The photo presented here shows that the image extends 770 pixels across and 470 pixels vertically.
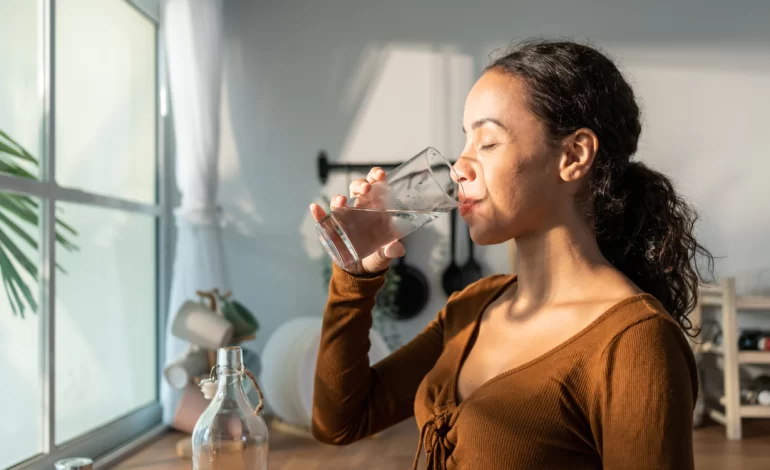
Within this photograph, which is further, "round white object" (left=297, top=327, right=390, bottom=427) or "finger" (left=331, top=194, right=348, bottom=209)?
"round white object" (left=297, top=327, right=390, bottom=427)

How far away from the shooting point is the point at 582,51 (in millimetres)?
985

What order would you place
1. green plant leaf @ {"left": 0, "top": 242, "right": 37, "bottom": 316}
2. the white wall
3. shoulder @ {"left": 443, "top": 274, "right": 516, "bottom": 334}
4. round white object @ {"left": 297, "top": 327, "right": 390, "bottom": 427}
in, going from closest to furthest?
shoulder @ {"left": 443, "top": 274, "right": 516, "bottom": 334}
green plant leaf @ {"left": 0, "top": 242, "right": 37, "bottom": 316}
round white object @ {"left": 297, "top": 327, "right": 390, "bottom": 427}
the white wall

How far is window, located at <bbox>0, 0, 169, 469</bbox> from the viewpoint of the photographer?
6.04ft

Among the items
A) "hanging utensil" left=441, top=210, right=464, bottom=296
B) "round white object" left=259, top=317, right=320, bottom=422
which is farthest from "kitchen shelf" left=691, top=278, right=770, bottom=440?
"round white object" left=259, top=317, right=320, bottom=422

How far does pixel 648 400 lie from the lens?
0.78 m

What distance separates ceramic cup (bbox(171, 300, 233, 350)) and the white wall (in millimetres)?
758

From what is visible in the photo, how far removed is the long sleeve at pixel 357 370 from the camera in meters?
1.09

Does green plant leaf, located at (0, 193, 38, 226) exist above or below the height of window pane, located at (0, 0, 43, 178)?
below

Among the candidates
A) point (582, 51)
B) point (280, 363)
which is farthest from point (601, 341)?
point (280, 363)

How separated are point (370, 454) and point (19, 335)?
1090 millimetres

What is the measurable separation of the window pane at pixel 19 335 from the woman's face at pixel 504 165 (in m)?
1.34

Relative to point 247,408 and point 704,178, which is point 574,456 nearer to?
point 247,408

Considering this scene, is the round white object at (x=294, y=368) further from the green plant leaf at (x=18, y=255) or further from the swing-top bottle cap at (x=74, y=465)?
the swing-top bottle cap at (x=74, y=465)

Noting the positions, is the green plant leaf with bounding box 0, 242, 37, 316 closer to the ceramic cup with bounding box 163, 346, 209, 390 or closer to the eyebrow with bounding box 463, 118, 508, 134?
the ceramic cup with bounding box 163, 346, 209, 390
